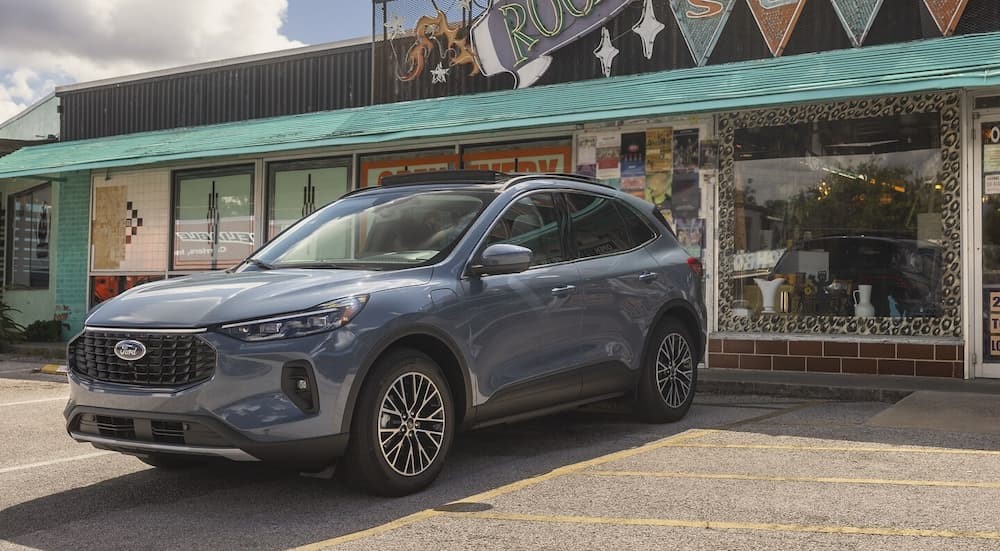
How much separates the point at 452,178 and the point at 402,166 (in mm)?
7481

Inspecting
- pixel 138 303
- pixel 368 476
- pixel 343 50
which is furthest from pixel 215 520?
pixel 343 50

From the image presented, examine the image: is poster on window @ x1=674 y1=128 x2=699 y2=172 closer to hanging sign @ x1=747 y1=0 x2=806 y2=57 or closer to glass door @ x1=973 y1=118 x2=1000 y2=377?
hanging sign @ x1=747 y1=0 x2=806 y2=57

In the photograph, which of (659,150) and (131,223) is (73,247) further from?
(659,150)

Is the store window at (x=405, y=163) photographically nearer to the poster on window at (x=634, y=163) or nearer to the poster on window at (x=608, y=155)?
the poster on window at (x=608, y=155)

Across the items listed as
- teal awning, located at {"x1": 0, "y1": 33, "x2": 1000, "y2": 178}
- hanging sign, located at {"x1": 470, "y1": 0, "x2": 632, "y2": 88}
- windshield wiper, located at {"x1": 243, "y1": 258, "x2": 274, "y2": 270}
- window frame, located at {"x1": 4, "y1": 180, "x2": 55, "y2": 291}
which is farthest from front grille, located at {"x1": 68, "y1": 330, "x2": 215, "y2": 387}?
window frame, located at {"x1": 4, "y1": 180, "x2": 55, "y2": 291}

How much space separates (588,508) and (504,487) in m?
0.68

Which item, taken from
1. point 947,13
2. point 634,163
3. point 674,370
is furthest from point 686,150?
point 674,370

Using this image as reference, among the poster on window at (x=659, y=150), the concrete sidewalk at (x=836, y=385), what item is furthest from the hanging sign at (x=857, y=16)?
the concrete sidewalk at (x=836, y=385)

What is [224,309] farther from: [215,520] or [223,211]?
[223,211]

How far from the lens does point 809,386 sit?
9.54m

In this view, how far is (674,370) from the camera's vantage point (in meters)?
7.68

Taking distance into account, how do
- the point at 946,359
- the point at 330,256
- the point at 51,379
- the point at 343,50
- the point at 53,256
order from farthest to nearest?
the point at 53,256 < the point at 343,50 < the point at 51,379 < the point at 946,359 < the point at 330,256

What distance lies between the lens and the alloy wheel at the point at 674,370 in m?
7.52

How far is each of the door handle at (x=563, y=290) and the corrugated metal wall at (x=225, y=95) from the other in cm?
907
